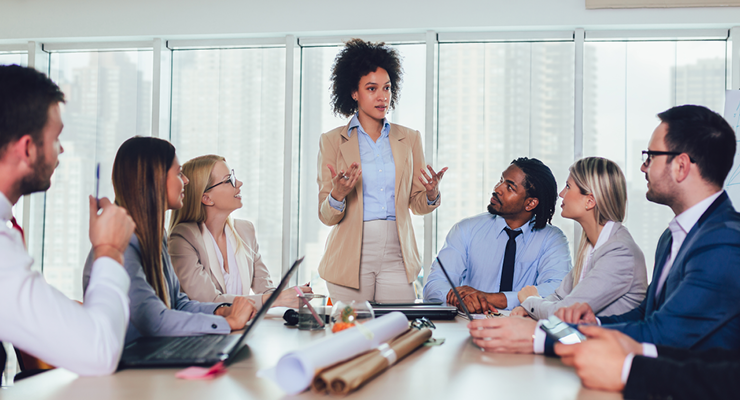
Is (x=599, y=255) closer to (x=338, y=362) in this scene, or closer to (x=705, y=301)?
(x=705, y=301)

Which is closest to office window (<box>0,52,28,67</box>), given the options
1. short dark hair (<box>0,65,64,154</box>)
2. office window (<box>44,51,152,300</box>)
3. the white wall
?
the white wall

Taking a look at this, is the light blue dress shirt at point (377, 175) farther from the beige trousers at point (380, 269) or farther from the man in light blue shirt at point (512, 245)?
the man in light blue shirt at point (512, 245)

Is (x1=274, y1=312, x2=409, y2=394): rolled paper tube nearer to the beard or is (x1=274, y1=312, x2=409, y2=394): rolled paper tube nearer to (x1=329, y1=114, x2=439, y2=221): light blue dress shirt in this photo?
the beard

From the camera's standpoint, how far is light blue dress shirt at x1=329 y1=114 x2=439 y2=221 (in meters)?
3.27

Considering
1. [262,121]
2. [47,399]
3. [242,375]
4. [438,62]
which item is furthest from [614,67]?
[47,399]

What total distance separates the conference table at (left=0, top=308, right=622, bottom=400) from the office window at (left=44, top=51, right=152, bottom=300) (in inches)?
163

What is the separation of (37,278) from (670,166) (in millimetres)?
1747

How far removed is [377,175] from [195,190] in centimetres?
111

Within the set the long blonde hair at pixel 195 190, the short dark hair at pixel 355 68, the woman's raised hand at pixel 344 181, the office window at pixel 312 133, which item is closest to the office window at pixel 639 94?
the short dark hair at pixel 355 68

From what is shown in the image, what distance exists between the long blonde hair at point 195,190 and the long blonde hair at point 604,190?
1.75m

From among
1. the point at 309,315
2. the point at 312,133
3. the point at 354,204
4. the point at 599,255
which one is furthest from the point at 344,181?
the point at 312,133

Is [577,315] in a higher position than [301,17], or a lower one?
lower

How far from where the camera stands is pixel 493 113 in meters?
4.53

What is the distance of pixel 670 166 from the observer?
1694 mm
